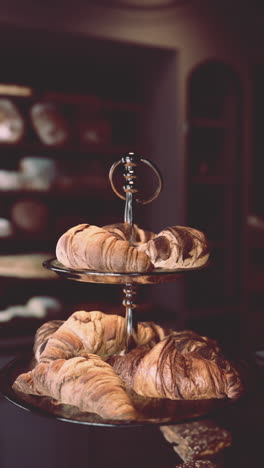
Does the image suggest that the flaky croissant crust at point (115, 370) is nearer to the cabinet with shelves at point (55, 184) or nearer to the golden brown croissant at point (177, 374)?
the golden brown croissant at point (177, 374)

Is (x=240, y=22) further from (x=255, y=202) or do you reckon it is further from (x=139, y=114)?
(x=255, y=202)

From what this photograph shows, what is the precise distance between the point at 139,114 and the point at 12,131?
0.89m

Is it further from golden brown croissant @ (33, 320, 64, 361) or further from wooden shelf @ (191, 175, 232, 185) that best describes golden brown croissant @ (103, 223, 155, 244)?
wooden shelf @ (191, 175, 232, 185)

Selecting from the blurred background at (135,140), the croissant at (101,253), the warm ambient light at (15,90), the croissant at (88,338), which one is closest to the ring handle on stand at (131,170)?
the croissant at (101,253)

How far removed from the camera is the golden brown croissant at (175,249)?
96 centimetres

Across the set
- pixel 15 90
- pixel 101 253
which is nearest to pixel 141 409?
pixel 101 253

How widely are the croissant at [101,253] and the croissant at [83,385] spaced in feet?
0.59

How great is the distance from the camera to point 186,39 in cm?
288

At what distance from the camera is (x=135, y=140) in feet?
10.6

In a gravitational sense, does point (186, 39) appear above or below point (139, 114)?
above

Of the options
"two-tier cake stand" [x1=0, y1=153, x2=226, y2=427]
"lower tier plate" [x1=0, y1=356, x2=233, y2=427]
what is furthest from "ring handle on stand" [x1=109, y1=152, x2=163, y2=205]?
"lower tier plate" [x1=0, y1=356, x2=233, y2=427]

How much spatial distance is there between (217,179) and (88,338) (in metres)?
2.33

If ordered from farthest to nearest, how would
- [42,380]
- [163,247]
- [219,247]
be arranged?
[219,247], [163,247], [42,380]

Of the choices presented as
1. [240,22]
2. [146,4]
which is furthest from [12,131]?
[240,22]
